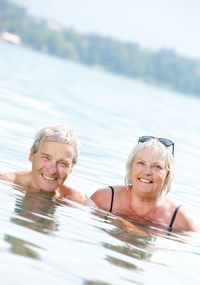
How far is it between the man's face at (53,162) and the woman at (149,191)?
2.18 feet

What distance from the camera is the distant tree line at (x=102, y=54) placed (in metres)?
130

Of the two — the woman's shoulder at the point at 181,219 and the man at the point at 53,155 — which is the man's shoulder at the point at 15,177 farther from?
the woman's shoulder at the point at 181,219

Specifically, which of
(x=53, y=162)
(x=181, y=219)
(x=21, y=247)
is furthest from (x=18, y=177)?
(x=21, y=247)

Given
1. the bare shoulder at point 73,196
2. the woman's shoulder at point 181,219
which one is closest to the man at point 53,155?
the bare shoulder at point 73,196

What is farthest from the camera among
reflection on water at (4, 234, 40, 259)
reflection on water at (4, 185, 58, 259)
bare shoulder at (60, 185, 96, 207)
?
bare shoulder at (60, 185, 96, 207)

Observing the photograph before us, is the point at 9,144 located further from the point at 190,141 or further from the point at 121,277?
the point at 190,141

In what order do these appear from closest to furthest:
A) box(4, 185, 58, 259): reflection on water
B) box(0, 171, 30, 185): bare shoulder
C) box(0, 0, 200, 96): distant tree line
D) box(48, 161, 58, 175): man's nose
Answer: box(4, 185, 58, 259): reflection on water < box(48, 161, 58, 175): man's nose < box(0, 171, 30, 185): bare shoulder < box(0, 0, 200, 96): distant tree line

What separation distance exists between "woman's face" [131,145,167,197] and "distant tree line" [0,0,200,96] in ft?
394

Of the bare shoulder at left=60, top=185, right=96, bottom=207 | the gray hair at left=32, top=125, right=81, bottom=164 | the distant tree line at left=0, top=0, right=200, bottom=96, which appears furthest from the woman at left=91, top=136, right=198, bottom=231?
the distant tree line at left=0, top=0, right=200, bottom=96

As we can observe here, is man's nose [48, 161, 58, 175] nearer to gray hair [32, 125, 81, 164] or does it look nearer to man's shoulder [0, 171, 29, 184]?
gray hair [32, 125, 81, 164]

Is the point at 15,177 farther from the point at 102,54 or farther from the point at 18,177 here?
the point at 102,54

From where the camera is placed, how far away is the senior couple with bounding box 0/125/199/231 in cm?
689

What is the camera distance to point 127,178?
7.31 metres

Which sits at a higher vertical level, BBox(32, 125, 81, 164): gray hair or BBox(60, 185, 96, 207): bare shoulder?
BBox(32, 125, 81, 164): gray hair
